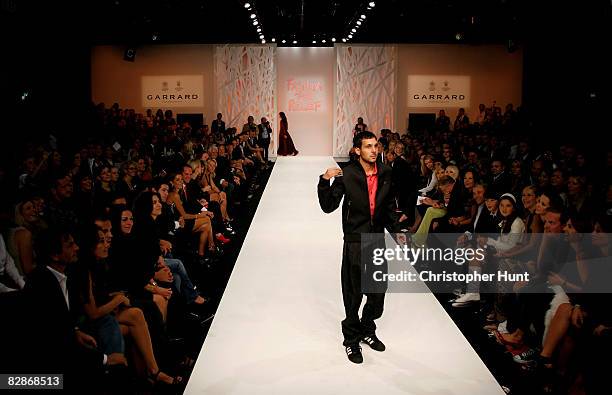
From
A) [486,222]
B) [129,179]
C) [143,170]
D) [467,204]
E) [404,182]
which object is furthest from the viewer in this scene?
[404,182]

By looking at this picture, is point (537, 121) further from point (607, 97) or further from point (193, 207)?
point (193, 207)

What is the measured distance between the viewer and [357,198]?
13.6ft

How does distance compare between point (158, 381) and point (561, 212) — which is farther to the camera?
point (561, 212)

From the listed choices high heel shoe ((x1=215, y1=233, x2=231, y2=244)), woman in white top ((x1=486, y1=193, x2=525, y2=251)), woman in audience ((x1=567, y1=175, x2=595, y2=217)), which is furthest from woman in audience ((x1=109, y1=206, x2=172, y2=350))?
woman in audience ((x1=567, y1=175, x2=595, y2=217))

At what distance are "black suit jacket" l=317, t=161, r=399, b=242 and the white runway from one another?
75 centimetres

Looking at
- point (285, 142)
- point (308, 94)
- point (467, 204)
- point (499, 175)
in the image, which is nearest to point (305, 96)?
point (308, 94)

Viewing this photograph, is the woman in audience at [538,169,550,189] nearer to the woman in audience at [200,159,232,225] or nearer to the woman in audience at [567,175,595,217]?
the woman in audience at [567,175,595,217]

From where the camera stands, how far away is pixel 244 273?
20.2 feet

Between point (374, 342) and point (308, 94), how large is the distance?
15.1 m

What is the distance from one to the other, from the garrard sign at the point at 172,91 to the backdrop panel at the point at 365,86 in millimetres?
3607

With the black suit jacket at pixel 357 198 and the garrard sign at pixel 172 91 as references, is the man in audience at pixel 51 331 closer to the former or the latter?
the black suit jacket at pixel 357 198

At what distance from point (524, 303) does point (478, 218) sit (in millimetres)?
1476

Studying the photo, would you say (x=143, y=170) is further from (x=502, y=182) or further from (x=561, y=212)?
(x=561, y=212)

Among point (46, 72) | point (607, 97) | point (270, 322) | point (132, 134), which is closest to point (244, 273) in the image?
point (270, 322)
